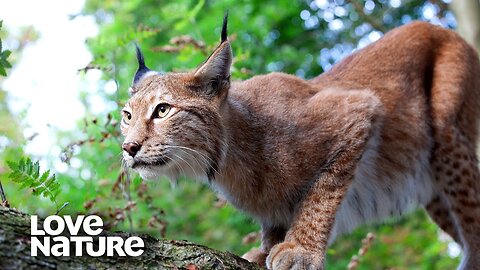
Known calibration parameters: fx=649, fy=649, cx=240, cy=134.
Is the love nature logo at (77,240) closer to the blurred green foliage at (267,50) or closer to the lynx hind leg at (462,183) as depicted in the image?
the lynx hind leg at (462,183)

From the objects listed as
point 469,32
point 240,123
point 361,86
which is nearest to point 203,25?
point 469,32

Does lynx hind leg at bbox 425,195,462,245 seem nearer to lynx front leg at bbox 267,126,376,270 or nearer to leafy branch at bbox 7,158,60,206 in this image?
lynx front leg at bbox 267,126,376,270

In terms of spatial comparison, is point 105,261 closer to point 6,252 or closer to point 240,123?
point 6,252

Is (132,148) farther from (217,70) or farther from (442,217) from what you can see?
(442,217)

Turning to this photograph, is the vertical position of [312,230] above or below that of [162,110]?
below

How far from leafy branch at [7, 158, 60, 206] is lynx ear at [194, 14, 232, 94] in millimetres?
1229

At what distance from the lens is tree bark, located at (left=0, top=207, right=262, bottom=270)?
7.29 ft

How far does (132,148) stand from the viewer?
3600 mm

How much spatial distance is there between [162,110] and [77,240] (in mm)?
1504

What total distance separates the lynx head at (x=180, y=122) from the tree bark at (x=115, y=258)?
3.11 feet

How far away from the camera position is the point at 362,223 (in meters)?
4.75

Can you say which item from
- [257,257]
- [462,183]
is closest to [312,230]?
[257,257]

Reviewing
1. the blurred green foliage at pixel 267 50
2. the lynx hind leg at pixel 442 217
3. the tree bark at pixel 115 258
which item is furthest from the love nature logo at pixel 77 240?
the blurred green foliage at pixel 267 50

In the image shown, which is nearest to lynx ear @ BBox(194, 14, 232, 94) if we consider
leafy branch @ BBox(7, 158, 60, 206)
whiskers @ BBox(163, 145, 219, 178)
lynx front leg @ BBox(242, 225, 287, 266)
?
whiskers @ BBox(163, 145, 219, 178)
